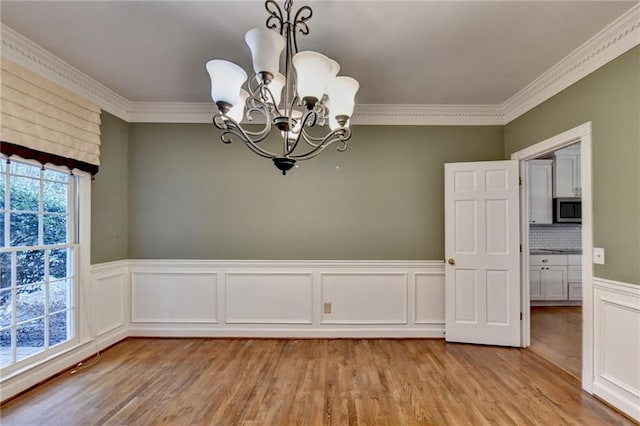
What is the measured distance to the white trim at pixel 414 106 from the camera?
88.8 inches

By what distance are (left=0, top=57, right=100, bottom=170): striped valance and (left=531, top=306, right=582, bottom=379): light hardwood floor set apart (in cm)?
479

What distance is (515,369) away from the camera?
2.87 m

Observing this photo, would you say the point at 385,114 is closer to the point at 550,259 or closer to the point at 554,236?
the point at 550,259

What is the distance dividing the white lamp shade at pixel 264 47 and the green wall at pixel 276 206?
7.00 feet

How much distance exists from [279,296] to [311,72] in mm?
2697

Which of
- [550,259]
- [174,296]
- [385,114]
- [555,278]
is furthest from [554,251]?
[174,296]

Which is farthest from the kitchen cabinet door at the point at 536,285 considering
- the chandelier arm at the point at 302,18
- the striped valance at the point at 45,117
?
the striped valance at the point at 45,117

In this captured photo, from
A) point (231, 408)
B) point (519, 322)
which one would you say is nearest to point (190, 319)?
point (231, 408)

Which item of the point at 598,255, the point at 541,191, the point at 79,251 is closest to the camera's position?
the point at 598,255

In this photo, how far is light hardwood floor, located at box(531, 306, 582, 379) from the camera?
120 inches

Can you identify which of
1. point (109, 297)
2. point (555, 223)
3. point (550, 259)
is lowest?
point (109, 297)

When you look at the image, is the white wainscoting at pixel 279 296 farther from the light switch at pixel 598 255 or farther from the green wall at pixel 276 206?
the light switch at pixel 598 255

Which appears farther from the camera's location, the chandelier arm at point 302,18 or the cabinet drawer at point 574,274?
the cabinet drawer at point 574,274

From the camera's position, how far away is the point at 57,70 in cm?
271
